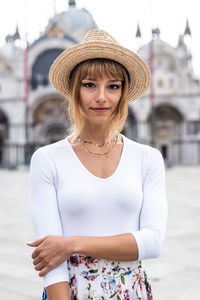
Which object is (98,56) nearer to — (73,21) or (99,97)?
(99,97)

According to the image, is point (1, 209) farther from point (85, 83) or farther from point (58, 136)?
point (58, 136)

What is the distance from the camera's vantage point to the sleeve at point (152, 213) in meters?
1.32

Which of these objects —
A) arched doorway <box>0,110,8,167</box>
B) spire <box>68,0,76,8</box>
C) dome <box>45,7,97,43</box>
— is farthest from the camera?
spire <box>68,0,76,8</box>

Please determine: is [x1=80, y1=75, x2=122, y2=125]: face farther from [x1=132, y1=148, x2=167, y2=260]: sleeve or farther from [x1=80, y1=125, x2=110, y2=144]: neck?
[x1=132, y1=148, x2=167, y2=260]: sleeve

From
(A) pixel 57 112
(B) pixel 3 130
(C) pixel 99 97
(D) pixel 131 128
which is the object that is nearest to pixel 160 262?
(C) pixel 99 97

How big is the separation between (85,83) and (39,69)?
31.9 m

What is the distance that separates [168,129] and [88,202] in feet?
96.9

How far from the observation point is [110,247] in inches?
49.9

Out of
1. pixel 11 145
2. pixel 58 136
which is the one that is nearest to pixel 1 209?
pixel 11 145

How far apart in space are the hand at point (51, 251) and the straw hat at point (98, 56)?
2.16 ft

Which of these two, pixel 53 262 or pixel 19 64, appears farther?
pixel 19 64

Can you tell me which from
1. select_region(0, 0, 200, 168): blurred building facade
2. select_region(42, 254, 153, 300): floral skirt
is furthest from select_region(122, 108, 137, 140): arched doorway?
select_region(42, 254, 153, 300): floral skirt

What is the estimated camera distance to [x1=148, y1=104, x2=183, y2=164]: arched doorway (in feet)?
97.3

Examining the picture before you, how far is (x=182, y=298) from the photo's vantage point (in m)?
3.15
